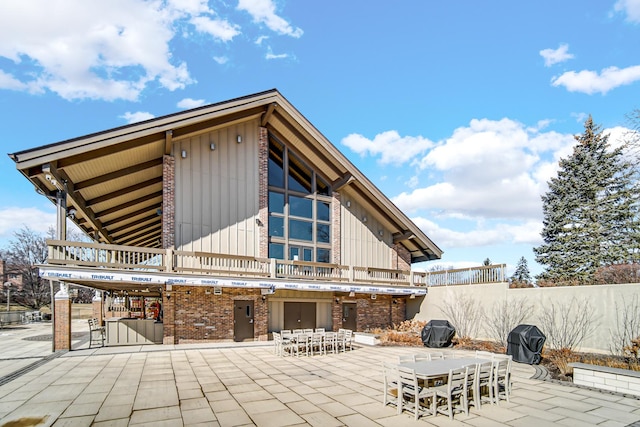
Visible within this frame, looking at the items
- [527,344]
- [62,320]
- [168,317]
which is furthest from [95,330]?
[527,344]

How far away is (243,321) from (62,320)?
21.1 ft

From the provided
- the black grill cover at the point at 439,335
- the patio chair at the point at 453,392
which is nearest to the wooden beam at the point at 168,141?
the black grill cover at the point at 439,335

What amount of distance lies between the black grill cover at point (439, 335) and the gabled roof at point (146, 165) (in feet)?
21.9

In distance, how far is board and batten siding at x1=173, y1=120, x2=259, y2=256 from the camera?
53.1 feet

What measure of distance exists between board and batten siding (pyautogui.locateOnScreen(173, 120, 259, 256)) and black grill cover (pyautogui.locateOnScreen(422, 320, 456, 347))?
791cm

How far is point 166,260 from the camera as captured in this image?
46.9 ft

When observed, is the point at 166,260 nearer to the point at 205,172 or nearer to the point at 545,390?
the point at 205,172

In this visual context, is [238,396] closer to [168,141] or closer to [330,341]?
[330,341]

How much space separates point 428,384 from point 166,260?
10190 millimetres

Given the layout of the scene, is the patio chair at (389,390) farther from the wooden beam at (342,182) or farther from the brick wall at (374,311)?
the wooden beam at (342,182)

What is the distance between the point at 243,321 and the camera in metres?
16.6

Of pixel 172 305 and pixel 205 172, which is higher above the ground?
pixel 205 172

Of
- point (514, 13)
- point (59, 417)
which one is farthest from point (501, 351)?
point (59, 417)

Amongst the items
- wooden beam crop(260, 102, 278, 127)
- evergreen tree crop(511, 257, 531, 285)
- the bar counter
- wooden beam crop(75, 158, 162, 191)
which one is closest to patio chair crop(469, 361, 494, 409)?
the bar counter
